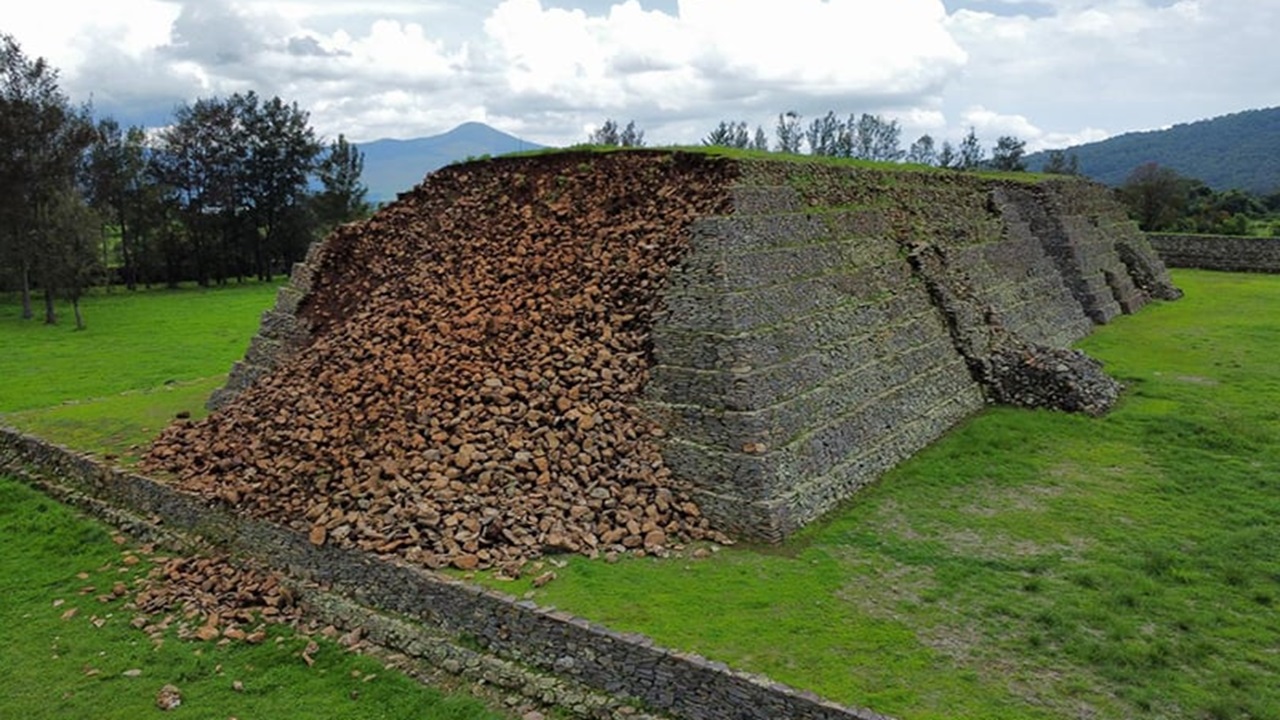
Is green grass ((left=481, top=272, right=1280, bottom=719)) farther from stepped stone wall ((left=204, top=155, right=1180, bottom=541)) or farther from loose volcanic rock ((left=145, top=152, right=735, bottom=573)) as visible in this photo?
loose volcanic rock ((left=145, top=152, right=735, bottom=573))

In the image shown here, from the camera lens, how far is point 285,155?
56.5m

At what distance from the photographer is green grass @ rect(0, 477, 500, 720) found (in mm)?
9352

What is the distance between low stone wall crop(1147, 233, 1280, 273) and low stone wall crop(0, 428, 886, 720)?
39537mm

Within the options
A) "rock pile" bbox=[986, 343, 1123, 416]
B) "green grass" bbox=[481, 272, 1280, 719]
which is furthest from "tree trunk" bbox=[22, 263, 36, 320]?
"rock pile" bbox=[986, 343, 1123, 416]

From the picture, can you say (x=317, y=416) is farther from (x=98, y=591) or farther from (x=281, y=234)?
(x=281, y=234)

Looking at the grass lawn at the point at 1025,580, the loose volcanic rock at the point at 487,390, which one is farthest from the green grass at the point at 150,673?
the loose volcanic rock at the point at 487,390

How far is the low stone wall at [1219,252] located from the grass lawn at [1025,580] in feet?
80.8

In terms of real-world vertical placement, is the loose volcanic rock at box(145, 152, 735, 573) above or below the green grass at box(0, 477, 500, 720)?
above

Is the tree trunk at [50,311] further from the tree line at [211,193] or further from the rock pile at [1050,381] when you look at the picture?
the rock pile at [1050,381]

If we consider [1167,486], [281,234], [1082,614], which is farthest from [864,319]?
[281,234]

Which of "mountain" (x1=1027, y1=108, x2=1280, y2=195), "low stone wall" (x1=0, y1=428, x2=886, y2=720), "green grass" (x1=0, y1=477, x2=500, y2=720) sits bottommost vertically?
"green grass" (x1=0, y1=477, x2=500, y2=720)

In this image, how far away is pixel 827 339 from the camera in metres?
13.9

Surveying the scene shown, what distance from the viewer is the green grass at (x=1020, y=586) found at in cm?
821

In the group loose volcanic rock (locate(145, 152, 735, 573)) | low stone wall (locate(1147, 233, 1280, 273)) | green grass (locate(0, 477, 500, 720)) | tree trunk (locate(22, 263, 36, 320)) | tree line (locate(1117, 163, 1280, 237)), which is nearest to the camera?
green grass (locate(0, 477, 500, 720))
